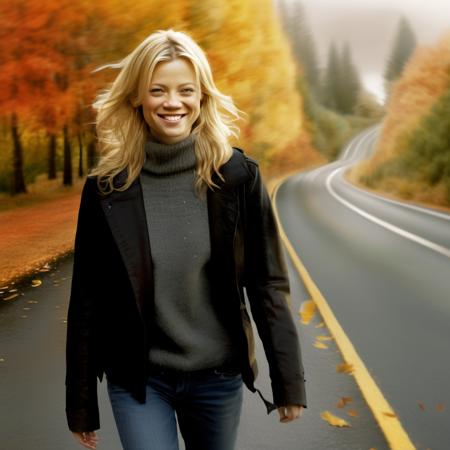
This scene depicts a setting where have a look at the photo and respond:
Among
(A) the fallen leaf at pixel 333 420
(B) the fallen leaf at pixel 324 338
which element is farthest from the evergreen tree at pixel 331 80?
(A) the fallen leaf at pixel 333 420

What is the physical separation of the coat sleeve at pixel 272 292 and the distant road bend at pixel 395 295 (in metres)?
1.96

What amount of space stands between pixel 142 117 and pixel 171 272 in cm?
57

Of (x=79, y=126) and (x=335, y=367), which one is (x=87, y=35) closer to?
(x=79, y=126)

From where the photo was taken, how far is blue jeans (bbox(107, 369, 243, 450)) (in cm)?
205

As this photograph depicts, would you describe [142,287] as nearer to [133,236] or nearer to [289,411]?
[133,236]

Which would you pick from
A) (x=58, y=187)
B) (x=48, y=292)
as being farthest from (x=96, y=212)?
(x=58, y=187)

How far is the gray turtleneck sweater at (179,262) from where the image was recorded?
6.59 feet

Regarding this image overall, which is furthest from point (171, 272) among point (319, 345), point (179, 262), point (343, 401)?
point (319, 345)

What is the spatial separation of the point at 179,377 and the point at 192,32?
53.0 feet

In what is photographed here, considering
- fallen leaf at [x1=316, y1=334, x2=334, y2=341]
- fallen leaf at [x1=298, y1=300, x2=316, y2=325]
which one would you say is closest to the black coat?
fallen leaf at [x1=316, y1=334, x2=334, y2=341]

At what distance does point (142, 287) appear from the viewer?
198 centimetres

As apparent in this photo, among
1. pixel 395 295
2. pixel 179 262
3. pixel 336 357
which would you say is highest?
pixel 179 262

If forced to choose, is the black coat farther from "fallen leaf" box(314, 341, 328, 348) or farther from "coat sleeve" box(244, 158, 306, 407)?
"fallen leaf" box(314, 341, 328, 348)

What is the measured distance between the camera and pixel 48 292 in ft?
26.1
